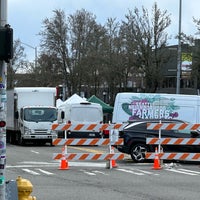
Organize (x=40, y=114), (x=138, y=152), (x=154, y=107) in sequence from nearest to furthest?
(x=138, y=152)
(x=40, y=114)
(x=154, y=107)

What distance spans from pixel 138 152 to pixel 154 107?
43.2 feet

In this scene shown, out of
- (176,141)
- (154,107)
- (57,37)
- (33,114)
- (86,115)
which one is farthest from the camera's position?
(57,37)

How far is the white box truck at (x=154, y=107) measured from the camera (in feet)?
105

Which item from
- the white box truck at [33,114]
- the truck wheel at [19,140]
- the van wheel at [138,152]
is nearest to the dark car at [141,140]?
the van wheel at [138,152]

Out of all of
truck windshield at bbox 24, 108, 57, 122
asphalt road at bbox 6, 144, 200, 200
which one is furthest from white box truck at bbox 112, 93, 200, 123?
asphalt road at bbox 6, 144, 200, 200

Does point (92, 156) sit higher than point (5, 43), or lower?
lower

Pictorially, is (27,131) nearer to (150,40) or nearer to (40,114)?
(40,114)

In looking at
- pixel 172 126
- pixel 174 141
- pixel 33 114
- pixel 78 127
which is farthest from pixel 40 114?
pixel 172 126

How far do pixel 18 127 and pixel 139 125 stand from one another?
14332 millimetres

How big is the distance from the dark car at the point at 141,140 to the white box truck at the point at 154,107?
11.8 meters

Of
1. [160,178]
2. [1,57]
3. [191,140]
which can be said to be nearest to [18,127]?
[191,140]

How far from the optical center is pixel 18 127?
109 feet

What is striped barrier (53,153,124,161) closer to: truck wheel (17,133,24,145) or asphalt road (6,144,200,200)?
asphalt road (6,144,200,200)

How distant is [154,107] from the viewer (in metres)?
32.8
